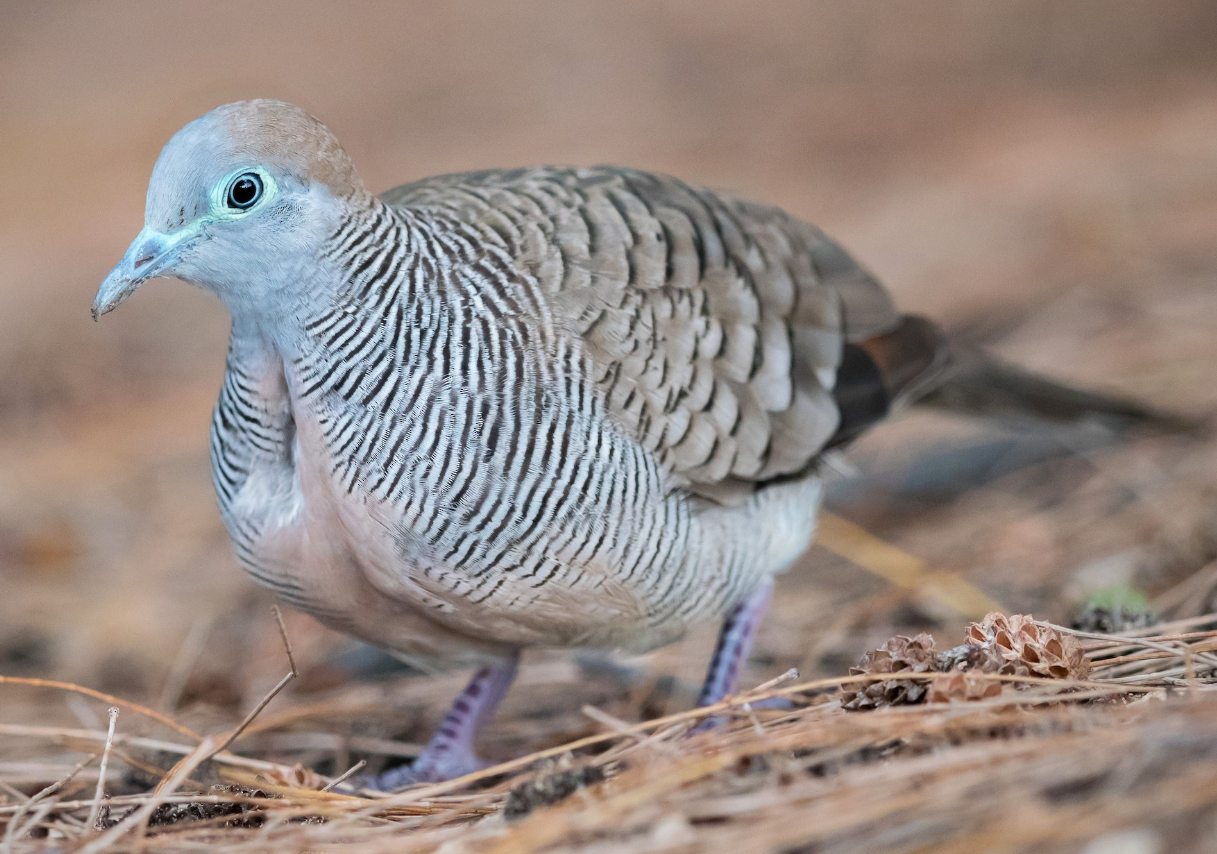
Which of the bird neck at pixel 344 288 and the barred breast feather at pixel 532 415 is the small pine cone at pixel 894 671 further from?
the bird neck at pixel 344 288

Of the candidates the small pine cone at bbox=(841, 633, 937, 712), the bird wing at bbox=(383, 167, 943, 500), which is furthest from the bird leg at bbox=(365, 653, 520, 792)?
the small pine cone at bbox=(841, 633, 937, 712)

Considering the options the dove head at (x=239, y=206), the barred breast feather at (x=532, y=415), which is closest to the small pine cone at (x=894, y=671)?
the barred breast feather at (x=532, y=415)

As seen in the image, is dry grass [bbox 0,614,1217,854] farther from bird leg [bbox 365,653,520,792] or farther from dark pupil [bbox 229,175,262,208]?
dark pupil [bbox 229,175,262,208]

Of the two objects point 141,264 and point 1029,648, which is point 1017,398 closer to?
point 1029,648

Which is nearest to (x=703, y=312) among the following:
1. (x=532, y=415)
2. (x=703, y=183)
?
(x=532, y=415)

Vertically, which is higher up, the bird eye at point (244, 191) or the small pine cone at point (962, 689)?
the bird eye at point (244, 191)

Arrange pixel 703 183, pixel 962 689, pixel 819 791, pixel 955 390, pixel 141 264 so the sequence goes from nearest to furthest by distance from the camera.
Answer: pixel 819 791, pixel 962 689, pixel 141 264, pixel 955 390, pixel 703 183
